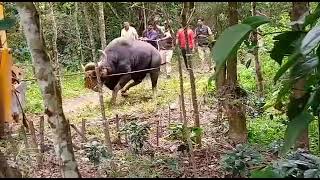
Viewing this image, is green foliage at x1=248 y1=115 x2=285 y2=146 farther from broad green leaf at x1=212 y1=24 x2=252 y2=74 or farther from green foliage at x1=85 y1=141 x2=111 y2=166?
broad green leaf at x1=212 y1=24 x2=252 y2=74

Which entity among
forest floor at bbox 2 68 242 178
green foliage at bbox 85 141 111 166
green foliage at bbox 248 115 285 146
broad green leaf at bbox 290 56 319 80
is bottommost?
green foliage at bbox 248 115 285 146

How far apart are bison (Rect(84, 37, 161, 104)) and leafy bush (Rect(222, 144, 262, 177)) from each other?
5.13 meters

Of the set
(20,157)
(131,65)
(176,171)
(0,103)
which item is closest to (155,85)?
(131,65)

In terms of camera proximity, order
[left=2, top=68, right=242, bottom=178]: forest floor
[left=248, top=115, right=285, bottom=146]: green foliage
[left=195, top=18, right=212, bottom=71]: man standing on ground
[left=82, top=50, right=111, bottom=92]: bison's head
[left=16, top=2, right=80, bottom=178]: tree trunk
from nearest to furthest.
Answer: [left=16, top=2, right=80, bottom=178]: tree trunk < [left=2, top=68, right=242, bottom=178]: forest floor < [left=248, top=115, right=285, bottom=146]: green foliage < [left=82, top=50, right=111, bottom=92]: bison's head < [left=195, top=18, right=212, bottom=71]: man standing on ground

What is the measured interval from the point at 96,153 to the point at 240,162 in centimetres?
96

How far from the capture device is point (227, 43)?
1047 mm

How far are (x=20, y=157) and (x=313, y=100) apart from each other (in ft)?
7.85

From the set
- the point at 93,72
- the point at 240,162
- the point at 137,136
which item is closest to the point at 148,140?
the point at 137,136

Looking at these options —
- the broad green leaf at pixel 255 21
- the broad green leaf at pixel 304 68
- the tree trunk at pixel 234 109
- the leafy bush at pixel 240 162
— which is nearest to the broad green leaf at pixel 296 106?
the broad green leaf at pixel 304 68

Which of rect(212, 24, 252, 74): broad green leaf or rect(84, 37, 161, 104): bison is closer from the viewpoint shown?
rect(212, 24, 252, 74): broad green leaf

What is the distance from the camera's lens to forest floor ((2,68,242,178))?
11.5 ft

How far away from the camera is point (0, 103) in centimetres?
617

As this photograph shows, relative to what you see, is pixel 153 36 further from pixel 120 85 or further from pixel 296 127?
pixel 296 127

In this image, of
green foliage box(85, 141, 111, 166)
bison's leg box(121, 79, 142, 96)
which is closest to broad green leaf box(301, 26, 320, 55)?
green foliage box(85, 141, 111, 166)
